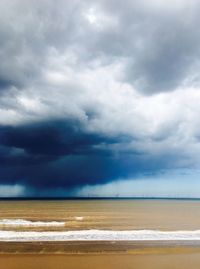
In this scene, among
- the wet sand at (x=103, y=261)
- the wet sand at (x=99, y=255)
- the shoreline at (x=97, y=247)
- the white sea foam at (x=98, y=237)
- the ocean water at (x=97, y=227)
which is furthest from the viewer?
the ocean water at (x=97, y=227)

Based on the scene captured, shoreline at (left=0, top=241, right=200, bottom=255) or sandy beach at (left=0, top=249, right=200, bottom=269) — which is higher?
shoreline at (left=0, top=241, right=200, bottom=255)

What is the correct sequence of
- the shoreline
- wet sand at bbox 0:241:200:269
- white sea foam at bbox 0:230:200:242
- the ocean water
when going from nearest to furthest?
wet sand at bbox 0:241:200:269 < the shoreline < white sea foam at bbox 0:230:200:242 < the ocean water

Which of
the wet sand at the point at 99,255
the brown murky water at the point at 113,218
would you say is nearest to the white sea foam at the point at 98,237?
the wet sand at the point at 99,255

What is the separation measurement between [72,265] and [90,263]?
104 centimetres

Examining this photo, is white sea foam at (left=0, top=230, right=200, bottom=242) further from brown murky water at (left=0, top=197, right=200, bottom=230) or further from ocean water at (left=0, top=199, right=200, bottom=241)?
brown murky water at (left=0, top=197, right=200, bottom=230)

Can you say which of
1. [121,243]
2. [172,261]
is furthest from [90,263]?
[121,243]

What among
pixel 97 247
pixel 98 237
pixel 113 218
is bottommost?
pixel 97 247

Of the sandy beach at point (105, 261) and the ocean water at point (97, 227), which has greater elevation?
the ocean water at point (97, 227)

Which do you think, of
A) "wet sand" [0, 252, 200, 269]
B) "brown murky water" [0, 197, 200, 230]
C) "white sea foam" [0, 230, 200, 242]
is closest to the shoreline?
"wet sand" [0, 252, 200, 269]

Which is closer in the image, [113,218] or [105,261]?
[105,261]

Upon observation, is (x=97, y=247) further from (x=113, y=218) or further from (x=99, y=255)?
(x=113, y=218)

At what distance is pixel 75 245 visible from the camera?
2586 cm

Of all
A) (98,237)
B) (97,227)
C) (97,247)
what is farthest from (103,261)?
(97,227)

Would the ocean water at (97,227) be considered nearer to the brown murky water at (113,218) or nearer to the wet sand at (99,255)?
the brown murky water at (113,218)
